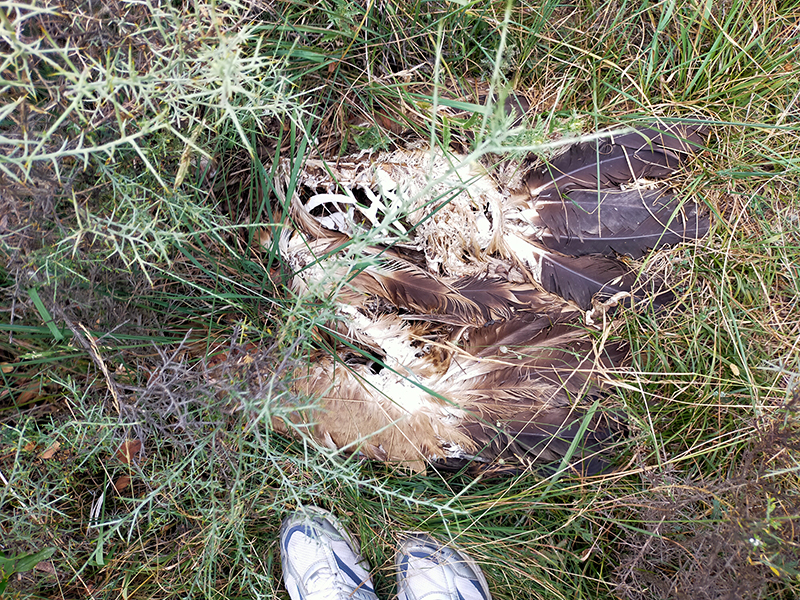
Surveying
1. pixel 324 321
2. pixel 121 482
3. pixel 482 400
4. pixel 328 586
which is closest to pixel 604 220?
pixel 482 400

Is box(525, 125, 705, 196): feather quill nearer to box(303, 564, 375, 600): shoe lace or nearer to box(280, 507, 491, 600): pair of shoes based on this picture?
box(280, 507, 491, 600): pair of shoes

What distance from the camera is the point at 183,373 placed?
188cm

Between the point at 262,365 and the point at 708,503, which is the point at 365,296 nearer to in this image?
the point at 262,365

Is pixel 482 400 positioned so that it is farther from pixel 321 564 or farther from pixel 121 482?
pixel 121 482

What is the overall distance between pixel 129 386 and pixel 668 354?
2470 millimetres

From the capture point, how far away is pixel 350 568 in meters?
2.52

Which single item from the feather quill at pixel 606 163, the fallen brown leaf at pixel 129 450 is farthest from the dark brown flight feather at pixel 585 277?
the fallen brown leaf at pixel 129 450

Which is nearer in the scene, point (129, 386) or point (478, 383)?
point (129, 386)

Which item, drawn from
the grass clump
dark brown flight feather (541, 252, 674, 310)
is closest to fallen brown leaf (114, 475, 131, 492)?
the grass clump

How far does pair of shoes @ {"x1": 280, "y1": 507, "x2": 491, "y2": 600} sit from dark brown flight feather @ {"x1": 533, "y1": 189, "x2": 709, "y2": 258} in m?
1.64

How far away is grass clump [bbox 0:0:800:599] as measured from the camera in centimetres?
197

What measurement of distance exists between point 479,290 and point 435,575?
5.23ft

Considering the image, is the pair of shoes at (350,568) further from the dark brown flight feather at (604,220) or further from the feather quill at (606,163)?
the feather quill at (606,163)

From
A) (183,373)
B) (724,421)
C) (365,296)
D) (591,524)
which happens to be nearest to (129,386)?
(183,373)
